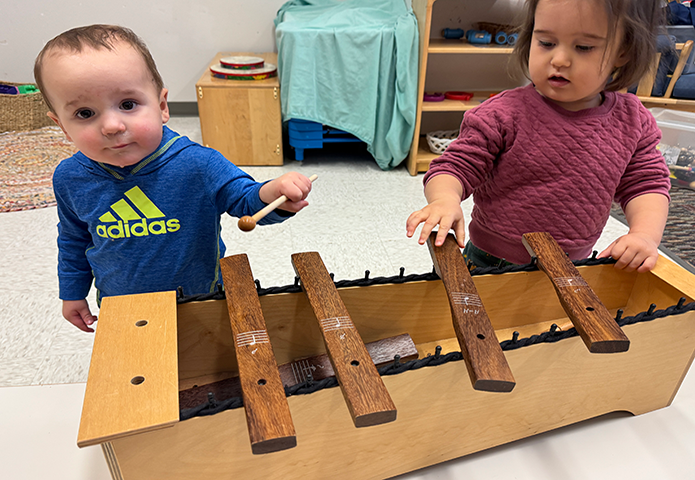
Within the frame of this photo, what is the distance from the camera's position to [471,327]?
1.94ft

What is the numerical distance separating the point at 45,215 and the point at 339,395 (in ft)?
6.22

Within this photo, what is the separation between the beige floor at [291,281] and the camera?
65 centimetres

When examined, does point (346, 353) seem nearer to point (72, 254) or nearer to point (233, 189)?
point (233, 189)

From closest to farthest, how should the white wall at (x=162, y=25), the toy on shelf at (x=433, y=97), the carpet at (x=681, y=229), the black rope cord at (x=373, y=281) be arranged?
the black rope cord at (x=373, y=281)
the carpet at (x=681, y=229)
the toy on shelf at (x=433, y=97)
the white wall at (x=162, y=25)

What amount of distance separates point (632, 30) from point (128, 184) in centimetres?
78

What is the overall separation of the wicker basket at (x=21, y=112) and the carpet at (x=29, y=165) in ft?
0.15

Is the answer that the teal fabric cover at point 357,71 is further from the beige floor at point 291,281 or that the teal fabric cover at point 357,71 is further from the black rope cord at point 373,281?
the black rope cord at point 373,281

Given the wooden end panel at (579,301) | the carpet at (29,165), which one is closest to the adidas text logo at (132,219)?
the wooden end panel at (579,301)

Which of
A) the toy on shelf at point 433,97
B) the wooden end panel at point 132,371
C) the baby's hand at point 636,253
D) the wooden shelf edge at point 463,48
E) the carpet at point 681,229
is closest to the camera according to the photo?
the wooden end panel at point 132,371

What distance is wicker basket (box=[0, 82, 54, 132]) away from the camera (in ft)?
8.34

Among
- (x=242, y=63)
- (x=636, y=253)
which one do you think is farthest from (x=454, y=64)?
(x=636, y=253)

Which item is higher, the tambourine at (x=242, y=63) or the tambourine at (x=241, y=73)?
the tambourine at (x=242, y=63)

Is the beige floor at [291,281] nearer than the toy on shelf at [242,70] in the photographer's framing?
Yes

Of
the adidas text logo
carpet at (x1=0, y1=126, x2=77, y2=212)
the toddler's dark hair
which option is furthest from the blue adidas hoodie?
carpet at (x1=0, y1=126, x2=77, y2=212)
